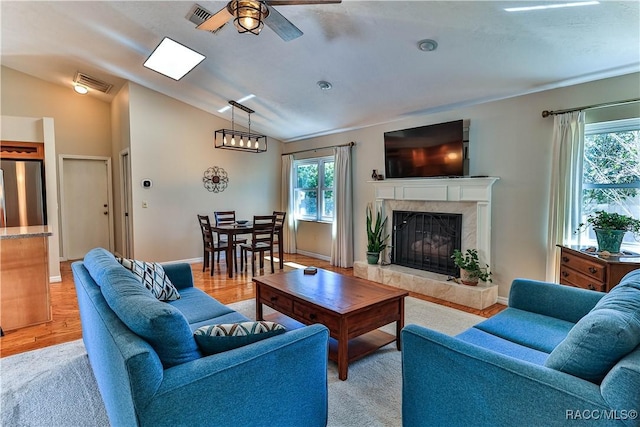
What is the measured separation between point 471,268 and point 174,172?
5066 mm

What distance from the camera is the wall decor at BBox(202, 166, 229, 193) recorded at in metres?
6.32

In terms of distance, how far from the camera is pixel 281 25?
2459 mm

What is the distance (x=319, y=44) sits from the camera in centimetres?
329

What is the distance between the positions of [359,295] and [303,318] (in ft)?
1.58

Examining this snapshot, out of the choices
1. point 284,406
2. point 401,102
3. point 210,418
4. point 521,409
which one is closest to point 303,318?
point 284,406

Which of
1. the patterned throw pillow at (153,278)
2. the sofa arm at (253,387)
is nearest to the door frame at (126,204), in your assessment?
the patterned throw pillow at (153,278)

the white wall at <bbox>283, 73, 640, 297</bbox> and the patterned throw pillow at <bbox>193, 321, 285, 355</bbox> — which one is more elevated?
the white wall at <bbox>283, 73, 640, 297</bbox>

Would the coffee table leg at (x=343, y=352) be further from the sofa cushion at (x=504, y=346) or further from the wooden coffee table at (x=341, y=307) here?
the sofa cushion at (x=504, y=346)

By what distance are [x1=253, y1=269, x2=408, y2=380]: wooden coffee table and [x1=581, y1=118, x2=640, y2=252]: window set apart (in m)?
2.29

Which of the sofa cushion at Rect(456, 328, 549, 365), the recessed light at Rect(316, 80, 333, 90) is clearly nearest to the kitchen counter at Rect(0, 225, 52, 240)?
the recessed light at Rect(316, 80, 333, 90)

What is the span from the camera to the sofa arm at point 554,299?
2107mm

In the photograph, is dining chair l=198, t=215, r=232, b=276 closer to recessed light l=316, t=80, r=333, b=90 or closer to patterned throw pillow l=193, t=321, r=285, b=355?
recessed light l=316, t=80, r=333, b=90

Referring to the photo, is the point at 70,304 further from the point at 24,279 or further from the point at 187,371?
the point at 187,371

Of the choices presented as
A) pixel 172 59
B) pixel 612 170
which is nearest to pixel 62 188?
pixel 172 59
